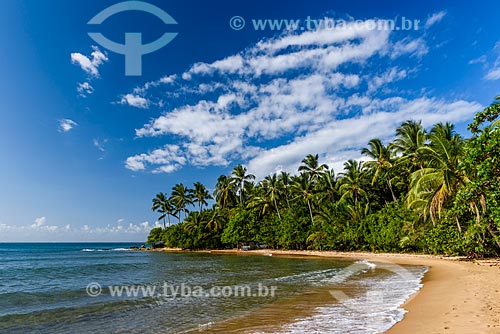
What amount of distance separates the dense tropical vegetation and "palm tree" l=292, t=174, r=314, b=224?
0.49 ft

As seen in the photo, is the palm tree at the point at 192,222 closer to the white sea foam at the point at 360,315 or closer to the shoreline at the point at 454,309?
the white sea foam at the point at 360,315

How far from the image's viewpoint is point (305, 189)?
4772cm

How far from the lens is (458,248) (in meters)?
22.4

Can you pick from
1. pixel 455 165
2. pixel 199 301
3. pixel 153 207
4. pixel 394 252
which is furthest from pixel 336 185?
pixel 153 207

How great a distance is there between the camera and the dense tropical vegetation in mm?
12334

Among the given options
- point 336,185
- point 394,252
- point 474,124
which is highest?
point 336,185

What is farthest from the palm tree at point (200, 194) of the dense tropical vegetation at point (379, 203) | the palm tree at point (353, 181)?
the palm tree at point (353, 181)

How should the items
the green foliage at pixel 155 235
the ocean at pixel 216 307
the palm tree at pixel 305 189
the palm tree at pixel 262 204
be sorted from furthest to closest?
the green foliage at pixel 155 235 < the palm tree at pixel 262 204 < the palm tree at pixel 305 189 < the ocean at pixel 216 307

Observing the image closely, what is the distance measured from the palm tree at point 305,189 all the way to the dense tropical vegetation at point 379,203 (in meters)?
0.15

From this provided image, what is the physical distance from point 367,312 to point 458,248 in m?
17.5

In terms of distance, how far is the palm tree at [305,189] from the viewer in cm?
4736

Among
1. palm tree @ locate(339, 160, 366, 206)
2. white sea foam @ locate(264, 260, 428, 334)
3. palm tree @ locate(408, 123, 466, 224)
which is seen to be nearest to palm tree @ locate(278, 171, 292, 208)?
palm tree @ locate(339, 160, 366, 206)

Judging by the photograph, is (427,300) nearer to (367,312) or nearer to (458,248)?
(367,312)

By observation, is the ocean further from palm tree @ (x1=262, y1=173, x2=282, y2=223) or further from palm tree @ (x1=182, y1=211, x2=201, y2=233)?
palm tree @ (x1=182, y1=211, x2=201, y2=233)
